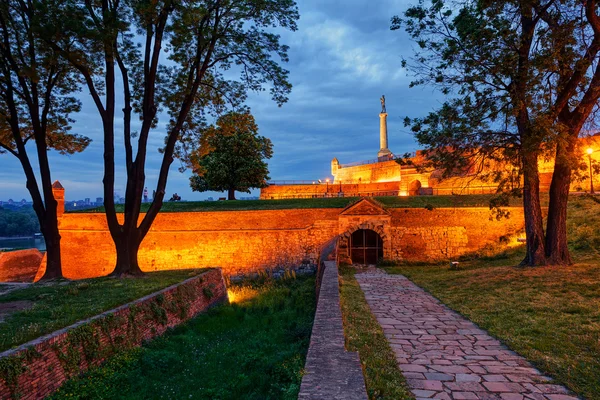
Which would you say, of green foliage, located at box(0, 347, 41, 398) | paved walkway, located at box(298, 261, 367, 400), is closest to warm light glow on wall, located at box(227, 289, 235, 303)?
paved walkway, located at box(298, 261, 367, 400)

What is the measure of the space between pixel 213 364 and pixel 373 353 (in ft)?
10.5

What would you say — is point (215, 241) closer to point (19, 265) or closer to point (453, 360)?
point (19, 265)

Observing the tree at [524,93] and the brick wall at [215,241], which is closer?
the tree at [524,93]

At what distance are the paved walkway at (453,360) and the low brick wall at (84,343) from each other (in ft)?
16.0

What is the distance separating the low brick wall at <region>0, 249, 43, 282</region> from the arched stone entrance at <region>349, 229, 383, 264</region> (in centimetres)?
1980

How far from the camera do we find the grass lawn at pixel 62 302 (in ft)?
18.6

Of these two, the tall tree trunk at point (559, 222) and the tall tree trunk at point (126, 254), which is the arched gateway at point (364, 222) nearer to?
the tall tree trunk at point (559, 222)

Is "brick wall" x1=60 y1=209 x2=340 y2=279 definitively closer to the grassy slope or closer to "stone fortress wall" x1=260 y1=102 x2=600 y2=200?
the grassy slope

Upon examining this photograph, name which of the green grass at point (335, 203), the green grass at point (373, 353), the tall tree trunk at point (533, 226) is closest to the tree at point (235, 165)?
the green grass at point (335, 203)

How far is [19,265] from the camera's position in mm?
21609

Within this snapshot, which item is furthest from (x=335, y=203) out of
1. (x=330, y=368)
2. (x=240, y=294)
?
(x=330, y=368)

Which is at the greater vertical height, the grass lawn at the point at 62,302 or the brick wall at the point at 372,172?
the brick wall at the point at 372,172

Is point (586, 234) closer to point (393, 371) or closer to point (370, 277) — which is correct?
point (370, 277)

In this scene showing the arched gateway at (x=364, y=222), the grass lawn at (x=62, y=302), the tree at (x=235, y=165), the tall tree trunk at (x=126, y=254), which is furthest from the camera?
the tree at (x=235, y=165)
